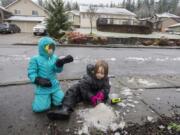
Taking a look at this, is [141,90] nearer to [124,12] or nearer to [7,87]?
[7,87]

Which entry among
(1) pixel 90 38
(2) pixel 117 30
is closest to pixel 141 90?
(1) pixel 90 38

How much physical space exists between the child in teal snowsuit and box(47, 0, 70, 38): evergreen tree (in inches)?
562

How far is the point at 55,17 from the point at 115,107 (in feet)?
48.6

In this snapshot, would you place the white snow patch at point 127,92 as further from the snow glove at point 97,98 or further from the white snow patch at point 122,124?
the white snow patch at point 122,124

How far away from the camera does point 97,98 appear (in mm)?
3176

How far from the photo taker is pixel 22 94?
375 cm

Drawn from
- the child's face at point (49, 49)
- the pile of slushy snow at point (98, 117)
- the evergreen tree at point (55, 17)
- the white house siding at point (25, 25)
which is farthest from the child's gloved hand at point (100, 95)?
the white house siding at point (25, 25)

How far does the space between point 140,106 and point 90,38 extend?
11437 mm

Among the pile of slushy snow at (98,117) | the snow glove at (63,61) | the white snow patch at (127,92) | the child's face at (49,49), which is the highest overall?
the child's face at (49,49)

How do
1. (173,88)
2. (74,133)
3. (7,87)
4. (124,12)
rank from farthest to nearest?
(124,12) < (173,88) < (7,87) < (74,133)

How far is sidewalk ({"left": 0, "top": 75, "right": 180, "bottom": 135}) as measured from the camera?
8.41ft

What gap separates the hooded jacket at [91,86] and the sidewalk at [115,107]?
0.20m

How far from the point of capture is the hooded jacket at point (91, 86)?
3.20 meters

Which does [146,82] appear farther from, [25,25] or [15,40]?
[25,25]
